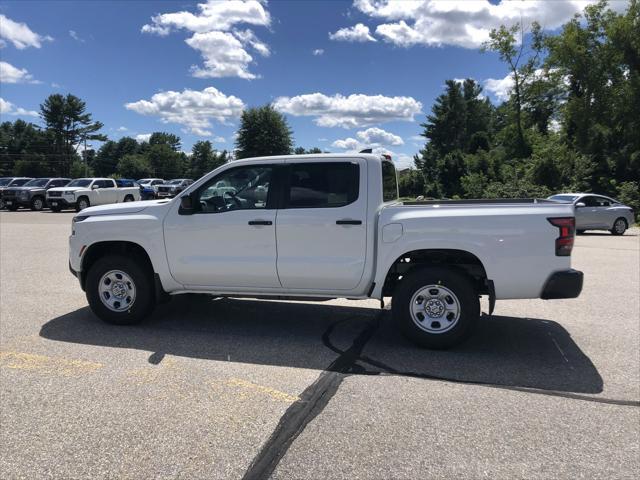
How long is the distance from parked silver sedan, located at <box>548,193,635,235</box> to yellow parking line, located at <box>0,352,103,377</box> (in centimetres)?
1872

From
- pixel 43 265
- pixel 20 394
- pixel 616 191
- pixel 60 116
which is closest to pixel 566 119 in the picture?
pixel 616 191

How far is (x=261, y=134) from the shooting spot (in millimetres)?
65375

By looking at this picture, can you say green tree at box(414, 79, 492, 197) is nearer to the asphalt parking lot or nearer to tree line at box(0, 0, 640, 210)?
tree line at box(0, 0, 640, 210)

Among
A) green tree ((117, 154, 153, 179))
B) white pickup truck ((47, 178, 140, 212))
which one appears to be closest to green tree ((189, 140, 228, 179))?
green tree ((117, 154, 153, 179))

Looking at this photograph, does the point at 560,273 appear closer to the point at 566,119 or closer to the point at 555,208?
the point at 555,208

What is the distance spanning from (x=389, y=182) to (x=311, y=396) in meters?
2.84

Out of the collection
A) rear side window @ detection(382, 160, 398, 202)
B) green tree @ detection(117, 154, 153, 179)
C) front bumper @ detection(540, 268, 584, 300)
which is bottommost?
front bumper @ detection(540, 268, 584, 300)

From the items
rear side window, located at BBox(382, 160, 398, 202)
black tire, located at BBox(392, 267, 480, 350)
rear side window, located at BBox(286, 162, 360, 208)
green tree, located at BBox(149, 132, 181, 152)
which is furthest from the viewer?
green tree, located at BBox(149, 132, 181, 152)

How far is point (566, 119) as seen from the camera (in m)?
40.1

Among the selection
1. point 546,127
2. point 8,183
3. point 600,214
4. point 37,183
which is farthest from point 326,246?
point 546,127

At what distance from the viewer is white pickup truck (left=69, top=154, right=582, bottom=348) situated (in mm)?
4891

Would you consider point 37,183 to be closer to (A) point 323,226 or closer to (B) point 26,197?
(B) point 26,197

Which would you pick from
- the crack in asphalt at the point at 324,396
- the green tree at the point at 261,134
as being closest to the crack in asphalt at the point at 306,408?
the crack in asphalt at the point at 324,396

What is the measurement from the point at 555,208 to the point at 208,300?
470cm
